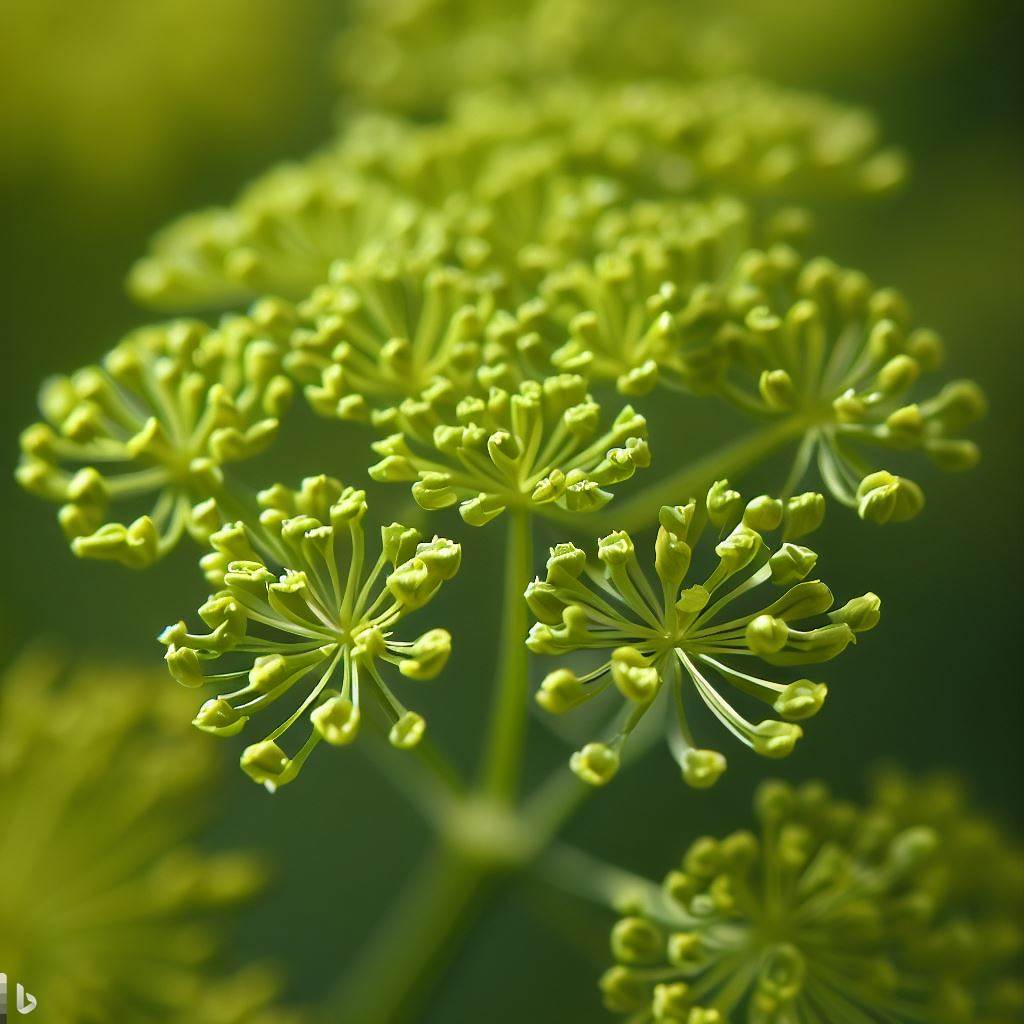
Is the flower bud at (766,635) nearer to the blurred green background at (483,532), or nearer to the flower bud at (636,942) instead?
the flower bud at (636,942)

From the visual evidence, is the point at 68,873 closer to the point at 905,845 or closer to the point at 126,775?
the point at 126,775

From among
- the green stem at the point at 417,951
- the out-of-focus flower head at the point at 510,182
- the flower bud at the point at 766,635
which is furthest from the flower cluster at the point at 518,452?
the green stem at the point at 417,951

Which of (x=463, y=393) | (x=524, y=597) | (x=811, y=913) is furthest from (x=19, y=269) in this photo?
(x=811, y=913)

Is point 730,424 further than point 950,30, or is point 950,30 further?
point 950,30

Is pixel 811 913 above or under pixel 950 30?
under

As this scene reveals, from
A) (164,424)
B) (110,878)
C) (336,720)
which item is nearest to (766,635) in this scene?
(336,720)

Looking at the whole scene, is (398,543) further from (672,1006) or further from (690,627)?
(672,1006)

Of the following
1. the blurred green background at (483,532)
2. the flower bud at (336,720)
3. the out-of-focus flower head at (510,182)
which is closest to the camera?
the flower bud at (336,720)

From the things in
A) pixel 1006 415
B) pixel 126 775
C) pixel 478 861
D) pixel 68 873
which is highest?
pixel 1006 415
